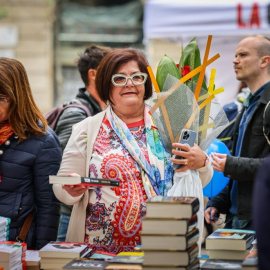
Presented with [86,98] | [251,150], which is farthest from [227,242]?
[86,98]

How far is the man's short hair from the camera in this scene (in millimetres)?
5086

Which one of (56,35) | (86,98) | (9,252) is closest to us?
(9,252)

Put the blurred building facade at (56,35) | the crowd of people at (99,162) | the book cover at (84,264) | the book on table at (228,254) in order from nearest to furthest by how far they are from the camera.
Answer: the book cover at (84,264) < the book on table at (228,254) < the crowd of people at (99,162) < the blurred building facade at (56,35)

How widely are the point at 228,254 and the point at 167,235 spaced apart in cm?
44

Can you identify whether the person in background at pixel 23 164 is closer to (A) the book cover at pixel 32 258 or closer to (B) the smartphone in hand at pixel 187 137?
(A) the book cover at pixel 32 258

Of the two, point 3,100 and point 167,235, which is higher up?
point 3,100

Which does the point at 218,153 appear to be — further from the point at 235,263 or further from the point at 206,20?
the point at 206,20

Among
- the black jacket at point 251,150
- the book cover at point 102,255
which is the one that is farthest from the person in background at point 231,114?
the book cover at point 102,255

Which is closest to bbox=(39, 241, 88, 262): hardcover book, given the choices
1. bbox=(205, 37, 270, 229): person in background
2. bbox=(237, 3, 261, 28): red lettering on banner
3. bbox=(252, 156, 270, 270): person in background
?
bbox=(252, 156, 270, 270): person in background

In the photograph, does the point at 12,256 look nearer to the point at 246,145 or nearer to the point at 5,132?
the point at 5,132

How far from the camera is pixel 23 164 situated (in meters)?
3.63

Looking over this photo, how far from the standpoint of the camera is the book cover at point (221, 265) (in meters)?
2.74

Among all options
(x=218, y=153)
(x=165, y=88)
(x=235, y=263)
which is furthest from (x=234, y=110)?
(x=235, y=263)

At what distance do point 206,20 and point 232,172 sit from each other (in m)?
2.84
